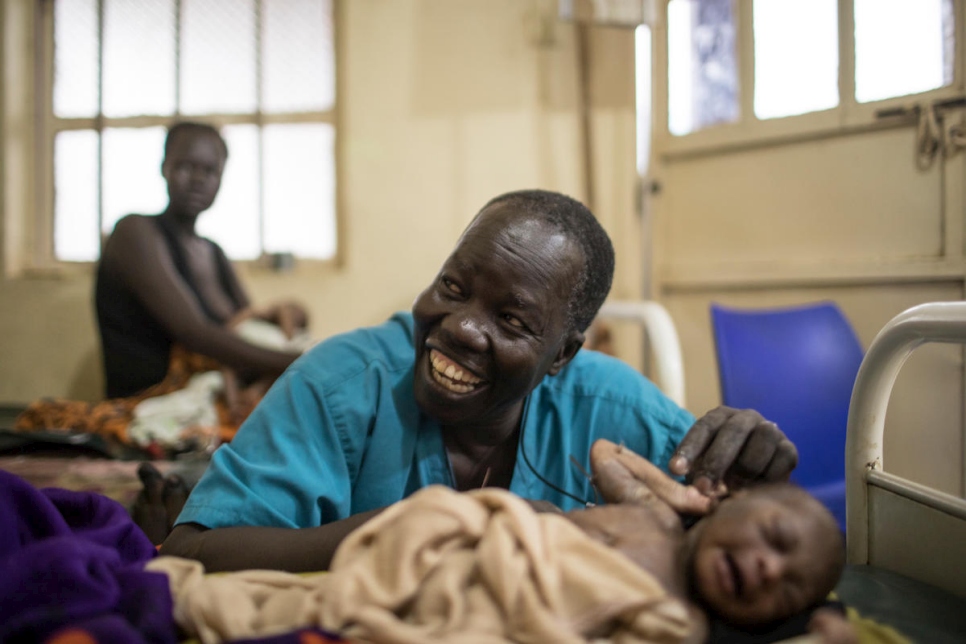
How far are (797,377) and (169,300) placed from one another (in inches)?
85.5

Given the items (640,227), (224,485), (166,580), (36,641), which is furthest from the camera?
(640,227)

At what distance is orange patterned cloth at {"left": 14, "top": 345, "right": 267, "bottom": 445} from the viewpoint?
6.91 feet

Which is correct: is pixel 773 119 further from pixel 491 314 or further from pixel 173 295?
pixel 173 295

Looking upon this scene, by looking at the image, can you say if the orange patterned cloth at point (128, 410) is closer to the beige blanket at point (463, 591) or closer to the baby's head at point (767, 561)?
the beige blanket at point (463, 591)

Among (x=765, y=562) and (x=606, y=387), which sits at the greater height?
(x=606, y=387)

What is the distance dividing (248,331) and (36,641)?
183cm

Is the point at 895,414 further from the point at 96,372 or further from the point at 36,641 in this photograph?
the point at 96,372

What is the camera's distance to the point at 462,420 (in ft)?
3.89

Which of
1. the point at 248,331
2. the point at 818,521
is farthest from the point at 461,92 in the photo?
the point at 818,521

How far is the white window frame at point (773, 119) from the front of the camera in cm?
255

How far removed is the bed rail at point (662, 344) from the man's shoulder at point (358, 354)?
0.69 m

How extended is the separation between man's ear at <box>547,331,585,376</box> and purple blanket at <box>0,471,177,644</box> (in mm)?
747

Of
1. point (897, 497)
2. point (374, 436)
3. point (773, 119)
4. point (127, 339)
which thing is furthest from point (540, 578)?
point (773, 119)

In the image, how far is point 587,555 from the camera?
2.56 feet
